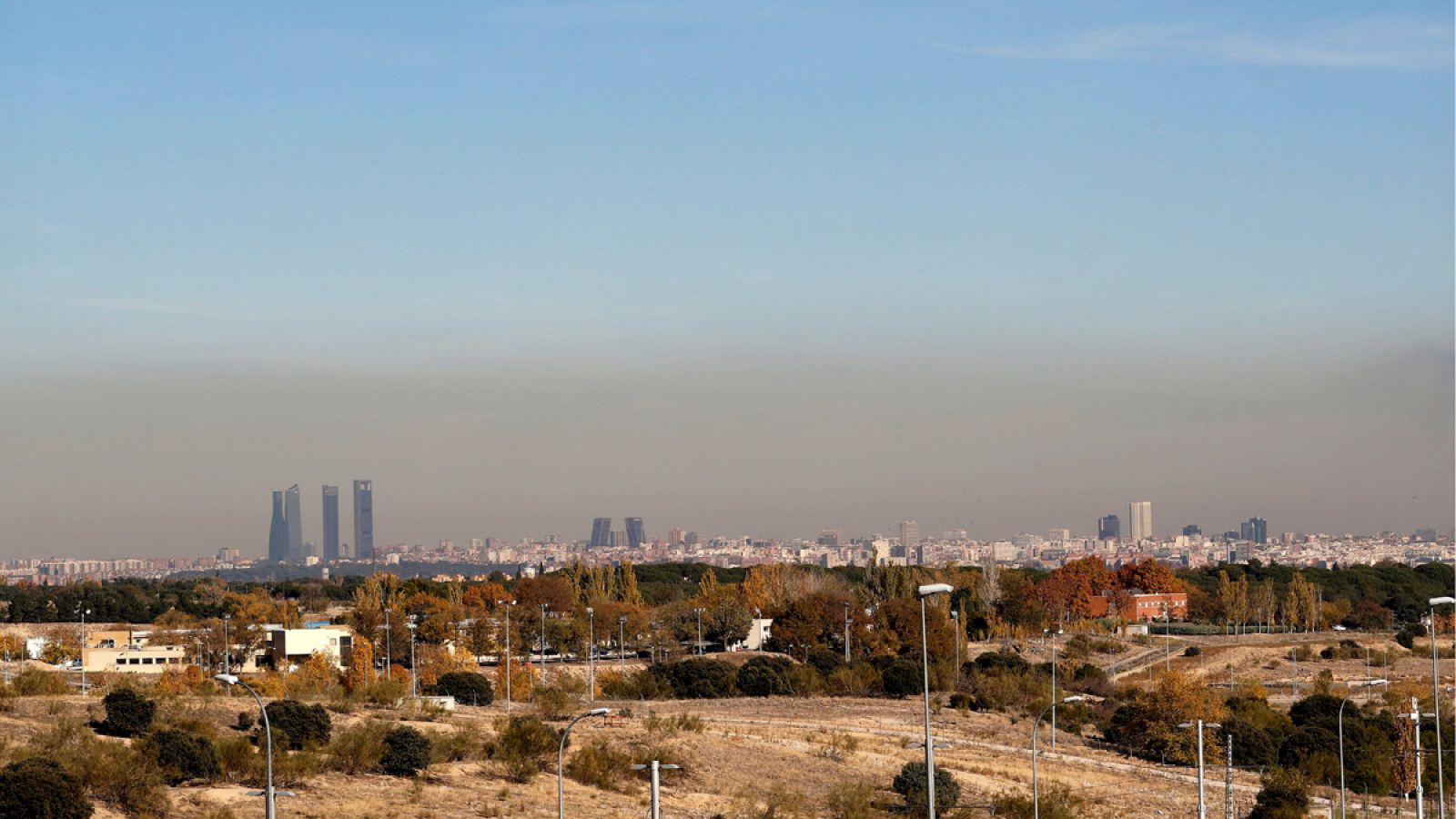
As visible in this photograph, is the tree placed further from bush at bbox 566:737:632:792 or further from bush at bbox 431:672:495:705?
bush at bbox 431:672:495:705

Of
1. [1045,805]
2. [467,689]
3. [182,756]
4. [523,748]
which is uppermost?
[182,756]

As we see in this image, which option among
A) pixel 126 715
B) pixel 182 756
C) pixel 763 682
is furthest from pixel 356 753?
pixel 763 682

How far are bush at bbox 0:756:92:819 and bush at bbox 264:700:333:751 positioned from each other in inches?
404

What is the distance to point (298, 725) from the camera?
46.2 m

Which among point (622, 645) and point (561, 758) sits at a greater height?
point (561, 758)

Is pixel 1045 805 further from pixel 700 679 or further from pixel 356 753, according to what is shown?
pixel 700 679

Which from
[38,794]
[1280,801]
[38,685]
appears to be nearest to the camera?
[38,794]

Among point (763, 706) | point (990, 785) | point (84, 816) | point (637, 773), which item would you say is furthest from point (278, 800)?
point (763, 706)

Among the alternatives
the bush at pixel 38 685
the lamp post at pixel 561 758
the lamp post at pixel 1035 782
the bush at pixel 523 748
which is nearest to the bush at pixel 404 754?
the bush at pixel 523 748

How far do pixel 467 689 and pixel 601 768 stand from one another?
835 inches

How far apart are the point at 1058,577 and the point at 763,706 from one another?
63.9 meters

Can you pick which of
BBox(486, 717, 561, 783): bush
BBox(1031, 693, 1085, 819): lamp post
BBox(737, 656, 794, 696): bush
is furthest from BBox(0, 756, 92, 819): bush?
BBox(737, 656, 794, 696): bush

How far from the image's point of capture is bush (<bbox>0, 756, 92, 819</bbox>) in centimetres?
3328

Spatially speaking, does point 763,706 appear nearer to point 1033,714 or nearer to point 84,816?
point 1033,714
